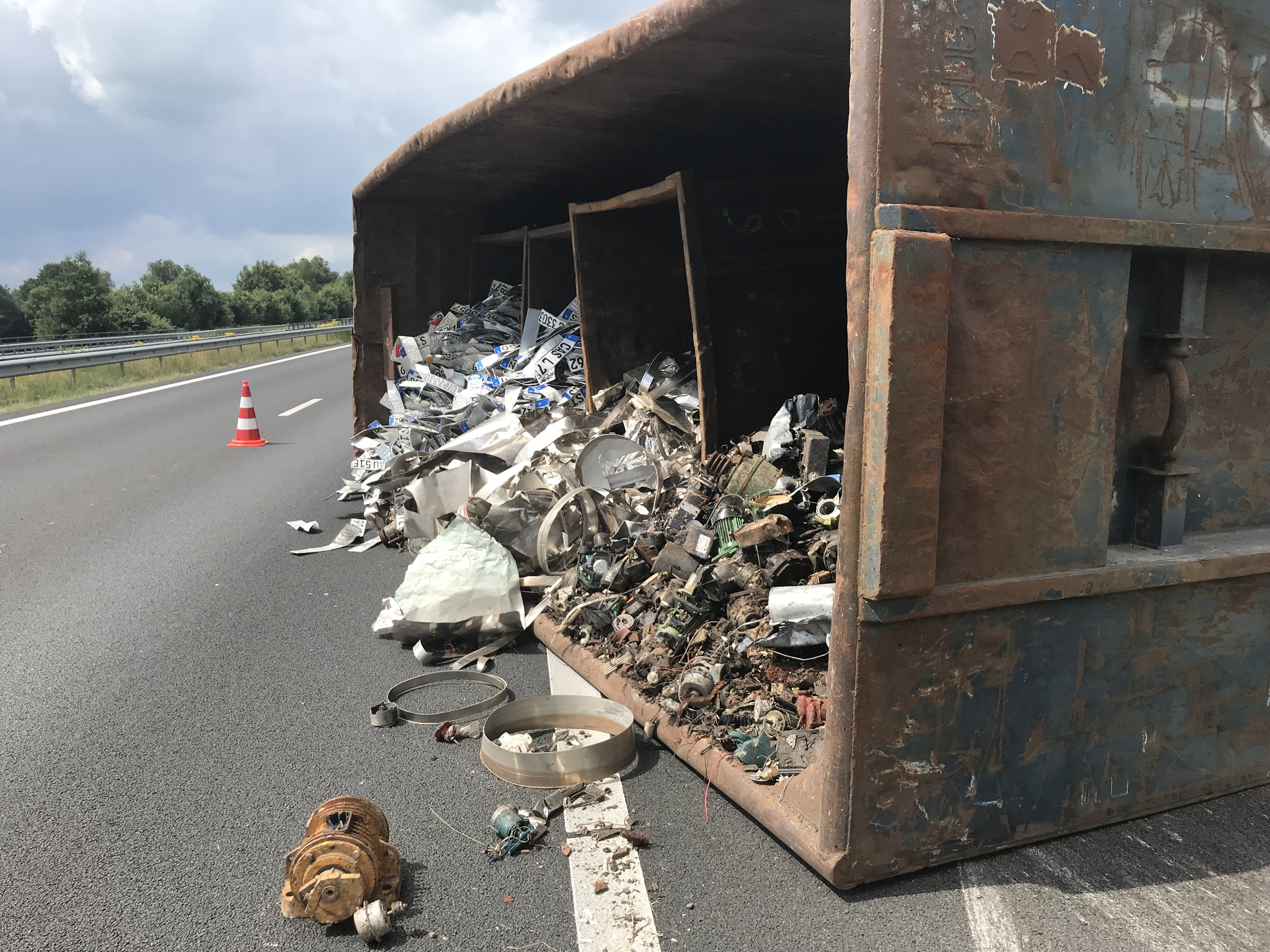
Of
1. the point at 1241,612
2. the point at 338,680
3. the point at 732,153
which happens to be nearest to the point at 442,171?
the point at 732,153

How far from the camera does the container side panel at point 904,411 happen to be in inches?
78.4

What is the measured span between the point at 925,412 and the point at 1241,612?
127 cm

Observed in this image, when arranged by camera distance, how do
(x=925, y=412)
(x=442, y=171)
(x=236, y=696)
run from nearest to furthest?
(x=925, y=412) → (x=236, y=696) → (x=442, y=171)

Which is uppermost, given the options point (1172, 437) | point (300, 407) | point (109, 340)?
point (1172, 437)

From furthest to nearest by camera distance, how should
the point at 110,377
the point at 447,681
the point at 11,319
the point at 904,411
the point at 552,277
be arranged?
the point at 11,319 → the point at 110,377 → the point at 552,277 → the point at 447,681 → the point at 904,411

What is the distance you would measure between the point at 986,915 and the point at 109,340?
4019 cm

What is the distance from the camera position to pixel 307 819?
2.66m

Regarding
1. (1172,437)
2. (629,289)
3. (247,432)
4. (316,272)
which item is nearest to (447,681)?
(1172,437)

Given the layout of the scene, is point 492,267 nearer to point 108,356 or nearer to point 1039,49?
point 1039,49

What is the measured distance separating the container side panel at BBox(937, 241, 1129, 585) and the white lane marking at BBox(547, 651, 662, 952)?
111 centimetres

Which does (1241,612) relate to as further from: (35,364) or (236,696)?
(35,364)

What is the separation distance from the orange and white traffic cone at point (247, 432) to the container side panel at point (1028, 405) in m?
10.1

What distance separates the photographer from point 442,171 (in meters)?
6.34

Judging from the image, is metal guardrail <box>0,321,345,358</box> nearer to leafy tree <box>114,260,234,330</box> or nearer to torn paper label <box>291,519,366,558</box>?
leafy tree <box>114,260,234,330</box>
